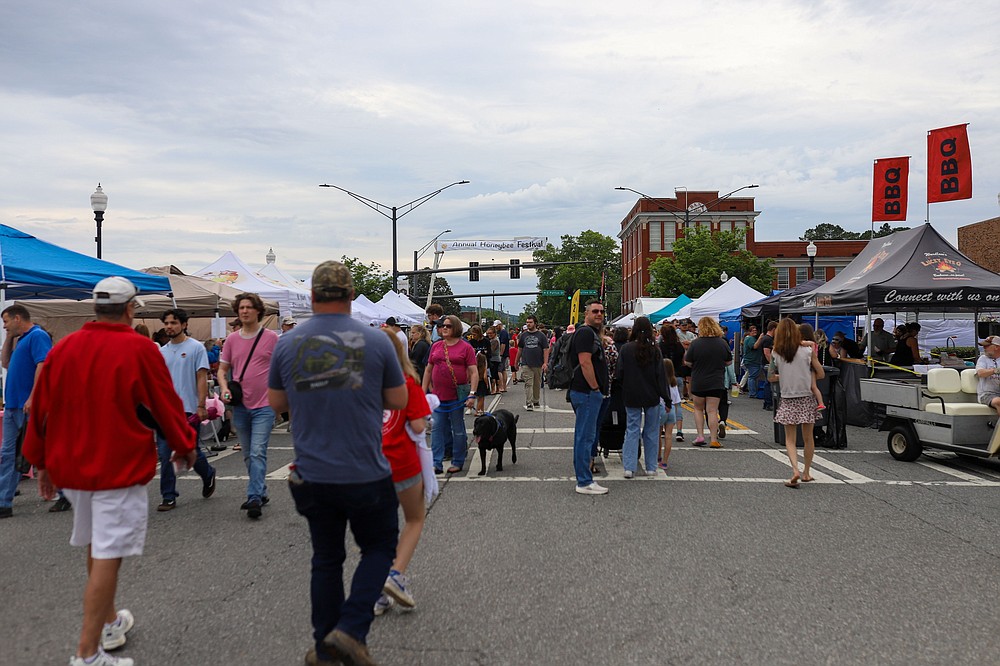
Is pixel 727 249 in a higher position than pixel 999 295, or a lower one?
higher

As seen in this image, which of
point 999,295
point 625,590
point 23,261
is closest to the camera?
point 625,590

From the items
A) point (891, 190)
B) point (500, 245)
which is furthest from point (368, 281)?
point (891, 190)

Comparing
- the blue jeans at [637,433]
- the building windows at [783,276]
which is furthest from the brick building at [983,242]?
the building windows at [783,276]

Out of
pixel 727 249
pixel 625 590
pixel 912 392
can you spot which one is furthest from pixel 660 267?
pixel 625 590

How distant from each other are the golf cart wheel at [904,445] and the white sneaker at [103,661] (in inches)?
351

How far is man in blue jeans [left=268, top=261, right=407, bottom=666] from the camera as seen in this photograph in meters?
3.23

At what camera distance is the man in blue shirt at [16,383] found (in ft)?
21.9

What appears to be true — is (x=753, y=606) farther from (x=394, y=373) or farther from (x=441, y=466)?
(x=441, y=466)

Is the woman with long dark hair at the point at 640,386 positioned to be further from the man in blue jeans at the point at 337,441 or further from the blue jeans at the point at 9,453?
the blue jeans at the point at 9,453

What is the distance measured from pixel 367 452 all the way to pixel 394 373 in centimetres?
36

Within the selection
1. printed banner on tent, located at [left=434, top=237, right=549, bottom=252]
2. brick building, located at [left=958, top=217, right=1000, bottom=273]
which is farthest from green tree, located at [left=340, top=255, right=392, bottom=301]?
brick building, located at [left=958, top=217, right=1000, bottom=273]

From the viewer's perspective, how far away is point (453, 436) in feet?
29.7

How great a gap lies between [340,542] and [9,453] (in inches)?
192

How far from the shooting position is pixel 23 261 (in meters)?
9.33
